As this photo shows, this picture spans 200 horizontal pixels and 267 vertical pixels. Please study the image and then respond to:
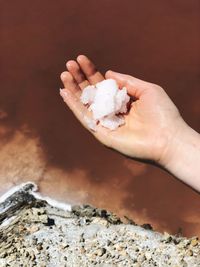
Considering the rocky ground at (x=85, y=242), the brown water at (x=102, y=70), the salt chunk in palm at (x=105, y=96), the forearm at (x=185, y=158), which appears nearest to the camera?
the forearm at (x=185, y=158)

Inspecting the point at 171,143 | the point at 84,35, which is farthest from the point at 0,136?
the point at 171,143

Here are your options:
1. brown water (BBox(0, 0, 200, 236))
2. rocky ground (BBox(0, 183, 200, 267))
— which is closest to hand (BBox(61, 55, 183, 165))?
rocky ground (BBox(0, 183, 200, 267))

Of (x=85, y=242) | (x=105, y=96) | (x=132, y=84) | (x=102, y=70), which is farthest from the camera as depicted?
(x=102, y=70)

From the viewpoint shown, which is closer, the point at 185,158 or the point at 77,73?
the point at 185,158

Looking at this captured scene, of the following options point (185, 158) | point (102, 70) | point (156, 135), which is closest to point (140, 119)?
point (156, 135)

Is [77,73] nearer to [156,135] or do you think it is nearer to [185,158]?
[156,135]

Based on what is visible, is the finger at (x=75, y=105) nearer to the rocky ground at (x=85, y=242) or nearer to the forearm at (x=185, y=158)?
the forearm at (x=185, y=158)

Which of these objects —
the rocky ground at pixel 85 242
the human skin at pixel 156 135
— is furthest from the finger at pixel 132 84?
the rocky ground at pixel 85 242

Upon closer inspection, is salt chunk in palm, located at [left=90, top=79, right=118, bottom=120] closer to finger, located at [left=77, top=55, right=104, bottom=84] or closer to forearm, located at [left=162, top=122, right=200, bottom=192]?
finger, located at [left=77, top=55, right=104, bottom=84]
